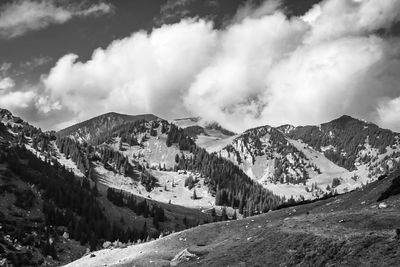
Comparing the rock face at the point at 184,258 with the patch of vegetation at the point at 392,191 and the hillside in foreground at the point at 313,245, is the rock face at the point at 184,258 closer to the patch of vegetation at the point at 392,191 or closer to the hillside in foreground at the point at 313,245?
the hillside in foreground at the point at 313,245

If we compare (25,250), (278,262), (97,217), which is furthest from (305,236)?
(97,217)

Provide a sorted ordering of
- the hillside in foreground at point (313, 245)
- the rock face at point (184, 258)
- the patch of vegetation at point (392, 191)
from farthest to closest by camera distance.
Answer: the patch of vegetation at point (392, 191) < the rock face at point (184, 258) < the hillside in foreground at point (313, 245)

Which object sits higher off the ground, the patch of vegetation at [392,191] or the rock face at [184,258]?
the patch of vegetation at [392,191]

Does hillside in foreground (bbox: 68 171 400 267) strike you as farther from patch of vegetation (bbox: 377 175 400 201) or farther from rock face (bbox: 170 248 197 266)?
patch of vegetation (bbox: 377 175 400 201)

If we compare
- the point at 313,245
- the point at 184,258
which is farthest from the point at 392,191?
the point at 184,258

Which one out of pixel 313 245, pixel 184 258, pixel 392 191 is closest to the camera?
pixel 313 245

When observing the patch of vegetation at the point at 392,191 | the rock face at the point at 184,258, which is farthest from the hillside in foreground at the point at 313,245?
the patch of vegetation at the point at 392,191

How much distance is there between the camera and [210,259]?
39188 mm

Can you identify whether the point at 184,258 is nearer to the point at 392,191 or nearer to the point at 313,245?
the point at 313,245

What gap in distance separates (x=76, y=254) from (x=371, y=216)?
118m

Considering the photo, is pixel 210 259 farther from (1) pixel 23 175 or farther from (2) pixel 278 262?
(1) pixel 23 175

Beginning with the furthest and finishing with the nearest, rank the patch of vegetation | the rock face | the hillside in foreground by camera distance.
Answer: the patch of vegetation, the rock face, the hillside in foreground

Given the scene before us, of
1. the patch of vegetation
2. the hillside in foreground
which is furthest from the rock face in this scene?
the patch of vegetation

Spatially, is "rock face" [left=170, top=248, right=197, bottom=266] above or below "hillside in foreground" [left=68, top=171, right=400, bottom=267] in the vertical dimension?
below
